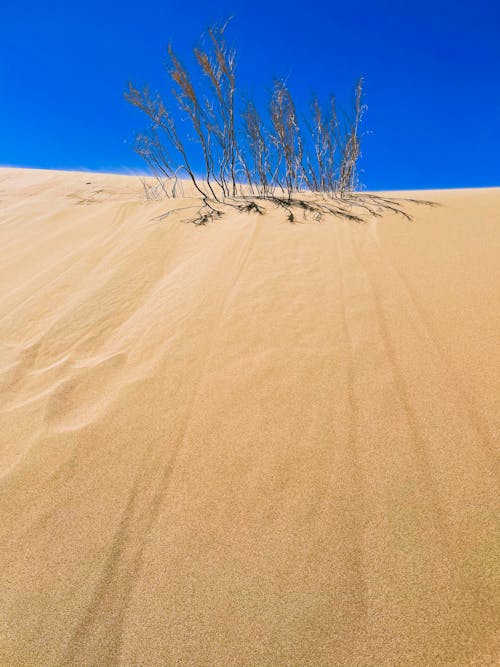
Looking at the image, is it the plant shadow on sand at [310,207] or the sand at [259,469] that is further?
the plant shadow on sand at [310,207]

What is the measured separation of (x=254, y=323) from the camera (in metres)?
1.73

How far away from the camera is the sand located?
28.8 inches

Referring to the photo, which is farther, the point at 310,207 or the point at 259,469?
the point at 310,207

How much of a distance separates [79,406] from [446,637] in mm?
1360

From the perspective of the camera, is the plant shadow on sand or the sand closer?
the sand

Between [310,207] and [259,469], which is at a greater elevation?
[310,207]

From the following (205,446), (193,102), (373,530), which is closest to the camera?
(373,530)

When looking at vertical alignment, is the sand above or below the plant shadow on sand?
below

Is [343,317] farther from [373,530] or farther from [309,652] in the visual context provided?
[309,652]

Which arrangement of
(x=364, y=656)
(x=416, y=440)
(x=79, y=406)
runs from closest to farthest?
1. (x=364, y=656)
2. (x=416, y=440)
3. (x=79, y=406)

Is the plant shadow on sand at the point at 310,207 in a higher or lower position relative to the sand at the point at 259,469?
higher

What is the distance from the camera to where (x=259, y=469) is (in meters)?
1.05

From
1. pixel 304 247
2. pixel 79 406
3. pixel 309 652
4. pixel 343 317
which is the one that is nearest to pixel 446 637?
pixel 309 652

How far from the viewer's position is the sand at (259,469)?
28.8 inches
